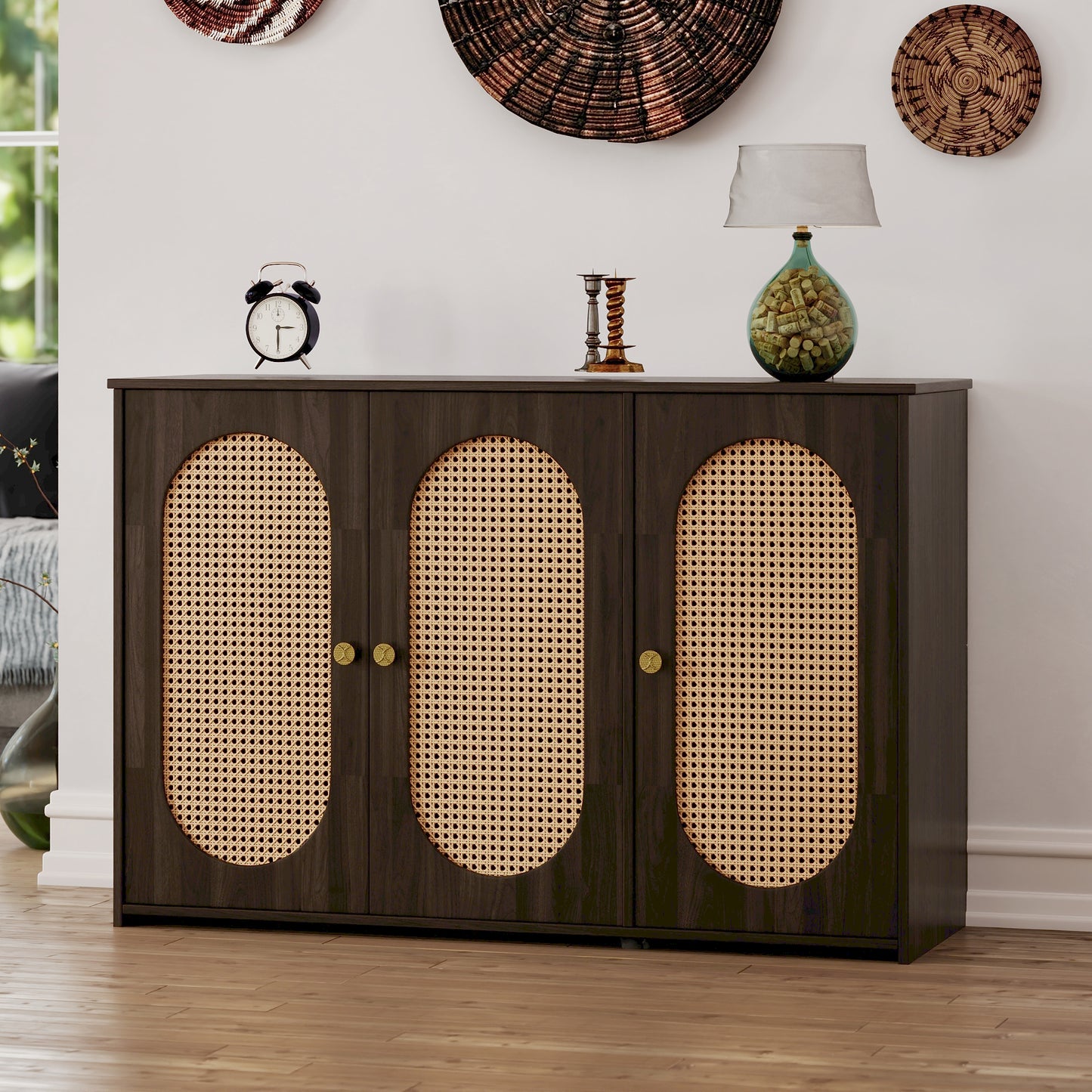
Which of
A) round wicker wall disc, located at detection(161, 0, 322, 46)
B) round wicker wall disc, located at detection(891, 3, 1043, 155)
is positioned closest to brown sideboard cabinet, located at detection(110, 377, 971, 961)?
round wicker wall disc, located at detection(891, 3, 1043, 155)

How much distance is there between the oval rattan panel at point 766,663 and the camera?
312 cm

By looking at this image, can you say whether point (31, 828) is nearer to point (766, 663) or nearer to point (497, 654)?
point (497, 654)

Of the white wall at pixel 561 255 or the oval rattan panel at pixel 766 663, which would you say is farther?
the white wall at pixel 561 255

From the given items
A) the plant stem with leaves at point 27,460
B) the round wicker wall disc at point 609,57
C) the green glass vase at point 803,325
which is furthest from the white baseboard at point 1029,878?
the plant stem with leaves at point 27,460

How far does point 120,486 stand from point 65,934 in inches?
33.2

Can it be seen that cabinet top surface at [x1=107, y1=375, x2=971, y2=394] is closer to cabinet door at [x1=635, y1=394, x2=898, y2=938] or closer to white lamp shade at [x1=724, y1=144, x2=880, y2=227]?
cabinet door at [x1=635, y1=394, x2=898, y2=938]

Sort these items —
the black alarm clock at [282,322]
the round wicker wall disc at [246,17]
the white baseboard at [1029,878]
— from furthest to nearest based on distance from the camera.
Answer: the round wicker wall disc at [246,17]
the black alarm clock at [282,322]
the white baseboard at [1029,878]

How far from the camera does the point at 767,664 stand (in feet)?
10.3

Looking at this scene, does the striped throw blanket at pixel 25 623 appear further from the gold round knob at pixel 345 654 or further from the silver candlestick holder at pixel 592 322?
the silver candlestick holder at pixel 592 322

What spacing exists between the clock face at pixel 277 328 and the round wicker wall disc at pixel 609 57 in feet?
1.94

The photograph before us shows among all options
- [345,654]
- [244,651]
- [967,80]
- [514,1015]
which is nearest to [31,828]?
[244,651]

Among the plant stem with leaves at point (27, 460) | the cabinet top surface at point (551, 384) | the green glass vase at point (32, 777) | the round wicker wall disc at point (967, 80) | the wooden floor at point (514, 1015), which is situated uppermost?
the round wicker wall disc at point (967, 80)

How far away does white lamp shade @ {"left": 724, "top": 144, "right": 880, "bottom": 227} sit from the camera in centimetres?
311

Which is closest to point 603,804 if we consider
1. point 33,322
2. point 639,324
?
point 639,324
